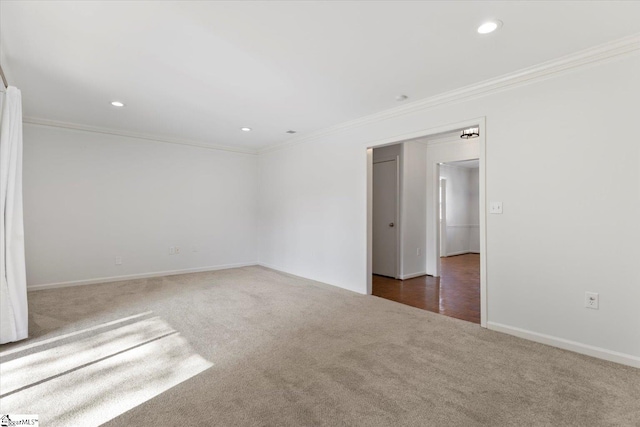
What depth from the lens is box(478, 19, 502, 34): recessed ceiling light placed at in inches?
82.6

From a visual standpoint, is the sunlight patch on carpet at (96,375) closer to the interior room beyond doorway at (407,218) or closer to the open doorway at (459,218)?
the interior room beyond doorway at (407,218)

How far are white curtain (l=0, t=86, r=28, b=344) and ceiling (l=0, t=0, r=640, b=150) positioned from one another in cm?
45

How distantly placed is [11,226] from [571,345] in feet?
16.4

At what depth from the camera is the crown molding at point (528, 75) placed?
7.66 feet

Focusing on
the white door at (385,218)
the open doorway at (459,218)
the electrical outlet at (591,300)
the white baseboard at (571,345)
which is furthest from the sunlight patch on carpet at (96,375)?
the open doorway at (459,218)

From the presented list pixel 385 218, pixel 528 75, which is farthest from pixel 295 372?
pixel 385 218

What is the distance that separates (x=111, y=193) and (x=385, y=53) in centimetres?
470

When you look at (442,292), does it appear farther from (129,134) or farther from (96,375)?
(129,134)

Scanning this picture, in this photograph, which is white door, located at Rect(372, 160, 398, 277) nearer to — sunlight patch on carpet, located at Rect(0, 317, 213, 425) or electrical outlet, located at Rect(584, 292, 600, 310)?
electrical outlet, located at Rect(584, 292, 600, 310)

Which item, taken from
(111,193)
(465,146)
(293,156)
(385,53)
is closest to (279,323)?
(385,53)

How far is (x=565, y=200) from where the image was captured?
8.52 feet

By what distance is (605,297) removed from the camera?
7.94 ft

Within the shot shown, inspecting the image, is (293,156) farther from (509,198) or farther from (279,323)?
(509,198)

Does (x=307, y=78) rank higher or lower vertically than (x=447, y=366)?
higher
